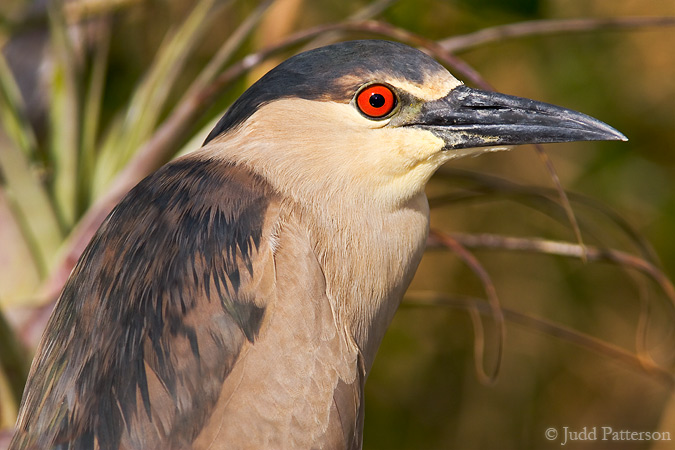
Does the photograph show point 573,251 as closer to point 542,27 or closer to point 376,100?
point 542,27

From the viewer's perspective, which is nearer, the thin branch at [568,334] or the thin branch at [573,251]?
the thin branch at [573,251]

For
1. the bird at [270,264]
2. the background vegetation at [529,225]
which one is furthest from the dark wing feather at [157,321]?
the background vegetation at [529,225]

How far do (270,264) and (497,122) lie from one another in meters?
0.51

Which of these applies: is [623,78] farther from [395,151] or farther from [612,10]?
[395,151]

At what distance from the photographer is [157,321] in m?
1.21

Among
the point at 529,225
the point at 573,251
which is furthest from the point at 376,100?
the point at 529,225

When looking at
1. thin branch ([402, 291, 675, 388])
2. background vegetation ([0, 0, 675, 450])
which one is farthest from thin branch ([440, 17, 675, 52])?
background vegetation ([0, 0, 675, 450])

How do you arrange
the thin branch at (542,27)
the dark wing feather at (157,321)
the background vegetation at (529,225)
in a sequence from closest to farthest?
the dark wing feather at (157,321) → the thin branch at (542,27) → the background vegetation at (529,225)

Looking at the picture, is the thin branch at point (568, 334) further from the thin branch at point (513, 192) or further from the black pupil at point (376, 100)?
the black pupil at point (376, 100)

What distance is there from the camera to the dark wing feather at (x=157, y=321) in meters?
1.17

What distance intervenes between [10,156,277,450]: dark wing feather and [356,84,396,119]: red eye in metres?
0.24

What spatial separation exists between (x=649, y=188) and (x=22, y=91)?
245 cm

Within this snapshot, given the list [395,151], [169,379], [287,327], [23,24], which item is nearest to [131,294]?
[169,379]

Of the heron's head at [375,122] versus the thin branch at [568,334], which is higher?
the heron's head at [375,122]
